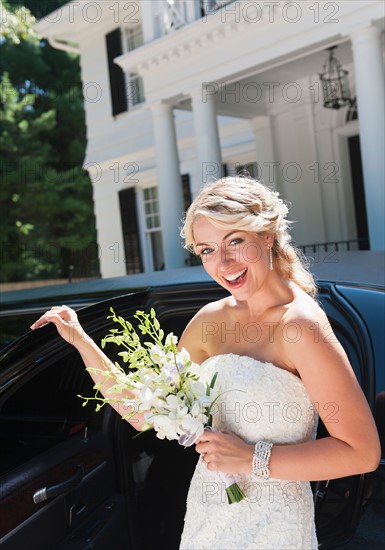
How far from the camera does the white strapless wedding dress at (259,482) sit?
1771mm

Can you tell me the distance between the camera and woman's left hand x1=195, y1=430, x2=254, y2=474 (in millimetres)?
1703

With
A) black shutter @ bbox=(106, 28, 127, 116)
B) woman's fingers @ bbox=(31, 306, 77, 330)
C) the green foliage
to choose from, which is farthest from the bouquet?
the green foliage

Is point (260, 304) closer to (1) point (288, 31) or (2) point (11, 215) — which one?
(1) point (288, 31)

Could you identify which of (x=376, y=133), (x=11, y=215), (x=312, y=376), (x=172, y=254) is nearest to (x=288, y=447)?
(x=312, y=376)

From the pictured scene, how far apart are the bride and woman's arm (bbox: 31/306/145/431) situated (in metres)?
0.09

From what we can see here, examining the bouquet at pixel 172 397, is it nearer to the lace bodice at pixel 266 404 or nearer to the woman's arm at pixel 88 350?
the lace bodice at pixel 266 404

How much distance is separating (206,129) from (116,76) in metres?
5.35

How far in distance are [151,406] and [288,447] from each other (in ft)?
1.23

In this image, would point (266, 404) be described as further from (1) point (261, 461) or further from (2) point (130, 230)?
(2) point (130, 230)

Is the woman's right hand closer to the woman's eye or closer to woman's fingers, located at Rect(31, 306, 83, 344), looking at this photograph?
woman's fingers, located at Rect(31, 306, 83, 344)

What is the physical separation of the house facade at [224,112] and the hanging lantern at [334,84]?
154 millimetres

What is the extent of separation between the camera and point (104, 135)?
46.1ft

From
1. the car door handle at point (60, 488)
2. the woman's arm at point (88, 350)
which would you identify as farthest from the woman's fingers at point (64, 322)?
the car door handle at point (60, 488)

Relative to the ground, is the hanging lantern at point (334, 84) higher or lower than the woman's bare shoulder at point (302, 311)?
higher
